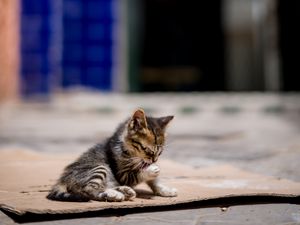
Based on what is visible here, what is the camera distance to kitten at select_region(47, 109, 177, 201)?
3197 mm

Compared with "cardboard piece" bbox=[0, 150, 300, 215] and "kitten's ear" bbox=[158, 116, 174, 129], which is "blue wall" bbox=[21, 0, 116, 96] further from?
→ "kitten's ear" bbox=[158, 116, 174, 129]

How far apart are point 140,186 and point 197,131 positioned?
4.08 metres

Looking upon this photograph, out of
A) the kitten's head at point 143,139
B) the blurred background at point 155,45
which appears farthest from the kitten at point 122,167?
the blurred background at point 155,45

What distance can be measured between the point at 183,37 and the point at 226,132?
6.00 m

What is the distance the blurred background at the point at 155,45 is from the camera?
41.2 ft

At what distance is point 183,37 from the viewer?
13.1m

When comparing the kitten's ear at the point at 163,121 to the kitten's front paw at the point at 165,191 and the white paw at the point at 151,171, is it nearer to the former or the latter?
the white paw at the point at 151,171

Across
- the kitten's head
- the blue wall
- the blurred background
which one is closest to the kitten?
the kitten's head

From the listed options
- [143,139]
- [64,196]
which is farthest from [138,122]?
[64,196]

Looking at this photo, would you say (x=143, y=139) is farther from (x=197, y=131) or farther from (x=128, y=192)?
(x=197, y=131)

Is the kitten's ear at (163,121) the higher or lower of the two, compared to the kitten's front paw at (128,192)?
higher

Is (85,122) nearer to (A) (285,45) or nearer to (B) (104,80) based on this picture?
(B) (104,80)

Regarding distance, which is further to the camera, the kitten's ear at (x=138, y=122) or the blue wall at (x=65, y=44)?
the blue wall at (x=65, y=44)

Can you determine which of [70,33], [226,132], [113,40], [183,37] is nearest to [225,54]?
[183,37]
